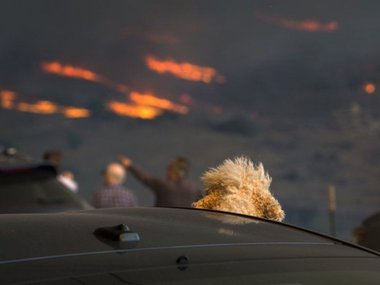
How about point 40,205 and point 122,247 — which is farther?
A: point 40,205

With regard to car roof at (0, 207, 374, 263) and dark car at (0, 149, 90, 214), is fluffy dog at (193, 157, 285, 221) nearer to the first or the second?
car roof at (0, 207, 374, 263)

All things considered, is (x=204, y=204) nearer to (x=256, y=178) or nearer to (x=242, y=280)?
(x=256, y=178)

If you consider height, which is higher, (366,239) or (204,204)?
(366,239)

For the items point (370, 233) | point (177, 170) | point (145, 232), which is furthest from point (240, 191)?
point (177, 170)

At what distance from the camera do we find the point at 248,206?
345cm

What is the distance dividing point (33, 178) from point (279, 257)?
4.74m

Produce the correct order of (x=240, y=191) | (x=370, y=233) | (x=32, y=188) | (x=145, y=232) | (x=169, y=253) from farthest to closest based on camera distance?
(x=32, y=188)
(x=370, y=233)
(x=240, y=191)
(x=145, y=232)
(x=169, y=253)

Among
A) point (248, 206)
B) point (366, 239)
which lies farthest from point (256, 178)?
point (366, 239)

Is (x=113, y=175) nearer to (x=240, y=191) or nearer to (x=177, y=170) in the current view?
(x=177, y=170)

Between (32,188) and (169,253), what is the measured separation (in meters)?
4.67

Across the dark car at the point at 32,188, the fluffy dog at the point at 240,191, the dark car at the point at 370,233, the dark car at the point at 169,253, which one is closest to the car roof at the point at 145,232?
the dark car at the point at 169,253

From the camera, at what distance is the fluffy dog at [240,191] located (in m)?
3.44

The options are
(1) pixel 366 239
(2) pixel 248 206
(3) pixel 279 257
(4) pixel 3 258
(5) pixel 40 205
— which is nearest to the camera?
(4) pixel 3 258

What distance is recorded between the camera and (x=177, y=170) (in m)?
10.3
